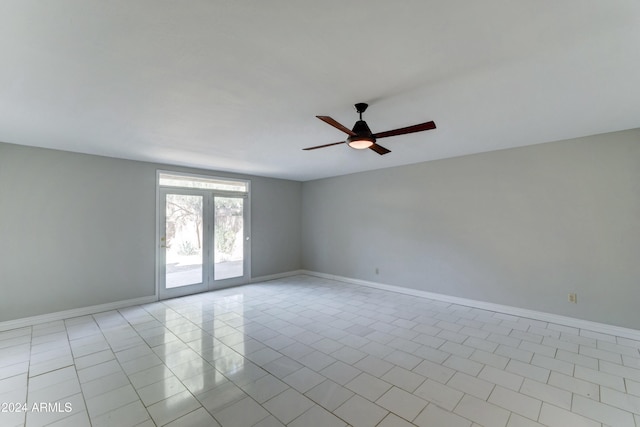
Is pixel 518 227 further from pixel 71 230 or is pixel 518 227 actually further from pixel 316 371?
pixel 71 230

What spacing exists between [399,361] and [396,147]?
2869mm

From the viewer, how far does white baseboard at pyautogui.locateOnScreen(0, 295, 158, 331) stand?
370cm

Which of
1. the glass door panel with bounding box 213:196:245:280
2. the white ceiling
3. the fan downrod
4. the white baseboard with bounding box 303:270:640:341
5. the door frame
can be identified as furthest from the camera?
the glass door panel with bounding box 213:196:245:280

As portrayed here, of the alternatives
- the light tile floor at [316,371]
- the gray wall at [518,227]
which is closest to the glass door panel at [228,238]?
the light tile floor at [316,371]

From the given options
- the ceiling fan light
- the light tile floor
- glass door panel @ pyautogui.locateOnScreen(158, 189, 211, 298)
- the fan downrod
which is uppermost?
the fan downrod

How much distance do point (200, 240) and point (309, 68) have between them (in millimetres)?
4519

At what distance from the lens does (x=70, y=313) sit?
162 inches

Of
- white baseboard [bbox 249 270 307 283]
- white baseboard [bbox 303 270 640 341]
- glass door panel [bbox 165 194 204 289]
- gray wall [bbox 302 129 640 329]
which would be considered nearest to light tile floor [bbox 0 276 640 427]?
white baseboard [bbox 303 270 640 341]

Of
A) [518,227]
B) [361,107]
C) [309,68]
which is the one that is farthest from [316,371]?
[518,227]

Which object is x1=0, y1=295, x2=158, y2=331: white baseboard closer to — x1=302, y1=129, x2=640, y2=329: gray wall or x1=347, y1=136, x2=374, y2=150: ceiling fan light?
x1=302, y1=129, x2=640, y2=329: gray wall

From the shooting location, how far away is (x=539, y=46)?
178 centimetres

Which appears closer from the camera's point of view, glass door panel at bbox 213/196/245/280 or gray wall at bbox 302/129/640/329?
gray wall at bbox 302/129/640/329

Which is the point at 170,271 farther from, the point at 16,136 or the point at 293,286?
the point at 16,136

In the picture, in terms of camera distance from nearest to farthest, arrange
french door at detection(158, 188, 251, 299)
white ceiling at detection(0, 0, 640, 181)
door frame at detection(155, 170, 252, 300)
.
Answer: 1. white ceiling at detection(0, 0, 640, 181)
2. door frame at detection(155, 170, 252, 300)
3. french door at detection(158, 188, 251, 299)
